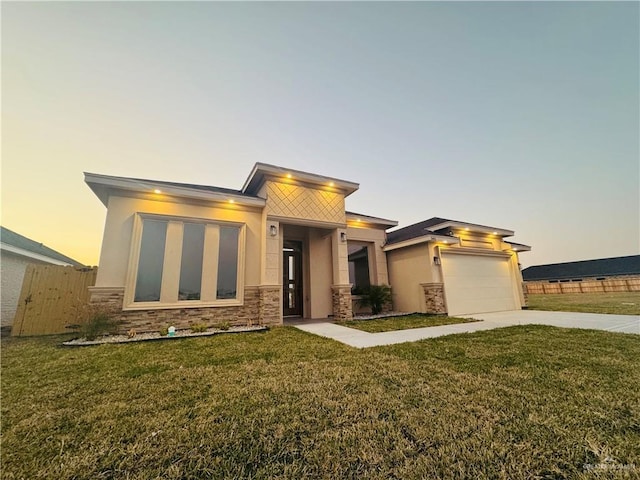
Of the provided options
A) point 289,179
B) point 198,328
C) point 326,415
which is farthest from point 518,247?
point 198,328

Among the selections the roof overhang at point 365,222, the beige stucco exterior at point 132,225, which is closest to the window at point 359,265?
the roof overhang at point 365,222

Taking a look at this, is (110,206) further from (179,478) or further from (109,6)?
(179,478)

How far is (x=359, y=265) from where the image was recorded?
12492 mm

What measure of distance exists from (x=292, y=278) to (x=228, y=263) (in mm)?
3210

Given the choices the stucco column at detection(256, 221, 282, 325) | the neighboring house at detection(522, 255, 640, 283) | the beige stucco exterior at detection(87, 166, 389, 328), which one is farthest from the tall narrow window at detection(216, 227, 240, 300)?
the neighboring house at detection(522, 255, 640, 283)

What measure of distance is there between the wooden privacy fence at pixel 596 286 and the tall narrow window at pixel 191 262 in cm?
2569

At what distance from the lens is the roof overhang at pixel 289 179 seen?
26.0ft

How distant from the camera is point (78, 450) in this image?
173cm

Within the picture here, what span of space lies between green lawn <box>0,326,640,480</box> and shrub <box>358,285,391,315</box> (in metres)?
5.88

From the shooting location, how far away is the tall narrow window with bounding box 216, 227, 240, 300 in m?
7.38

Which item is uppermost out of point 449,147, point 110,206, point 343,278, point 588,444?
point 449,147

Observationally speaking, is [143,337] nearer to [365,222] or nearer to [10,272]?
[10,272]

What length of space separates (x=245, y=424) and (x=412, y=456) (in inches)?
52.5

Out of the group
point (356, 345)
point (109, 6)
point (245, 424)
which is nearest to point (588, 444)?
point (245, 424)
